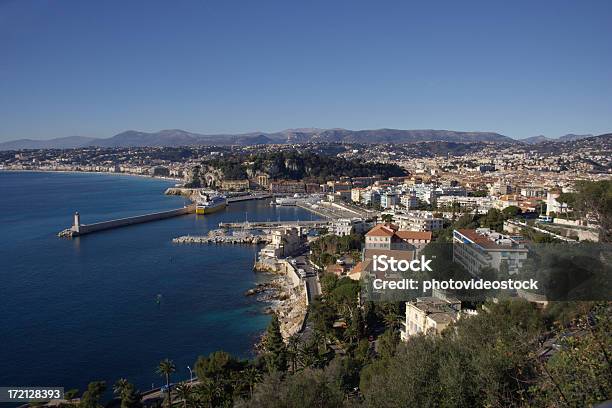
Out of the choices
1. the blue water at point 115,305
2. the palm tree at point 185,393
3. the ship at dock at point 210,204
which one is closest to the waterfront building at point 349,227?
the blue water at point 115,305

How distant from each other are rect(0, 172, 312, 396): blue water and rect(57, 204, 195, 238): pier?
1.23ft

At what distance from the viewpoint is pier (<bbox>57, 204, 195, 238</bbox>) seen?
42.8 feet

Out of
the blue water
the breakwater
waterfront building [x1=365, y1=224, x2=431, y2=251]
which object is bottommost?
the breakwater

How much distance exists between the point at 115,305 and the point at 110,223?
7.85m

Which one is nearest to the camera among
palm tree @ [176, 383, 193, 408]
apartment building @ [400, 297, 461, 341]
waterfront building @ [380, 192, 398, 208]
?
palm tree @ [176, 383, 193, 408]

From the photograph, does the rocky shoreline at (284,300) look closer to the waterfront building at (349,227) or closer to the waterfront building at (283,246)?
the waterfront building at (283,246)

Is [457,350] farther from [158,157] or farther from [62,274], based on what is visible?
[158,157]

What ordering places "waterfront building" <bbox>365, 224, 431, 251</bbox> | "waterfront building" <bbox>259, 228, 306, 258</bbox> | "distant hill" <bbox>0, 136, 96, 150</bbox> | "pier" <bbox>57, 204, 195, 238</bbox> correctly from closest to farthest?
"waterfront building" <bbox>365, 224, 431, 251</bbox> < "waterfront building" <bbox>259, 228, 306, 258</bbox> < "pier" <bbox>57, 204, 195, 238</bbox> < "distant hill" <bbox>0, 136, 96, 150</bbox>

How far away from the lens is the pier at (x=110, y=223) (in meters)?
13.0

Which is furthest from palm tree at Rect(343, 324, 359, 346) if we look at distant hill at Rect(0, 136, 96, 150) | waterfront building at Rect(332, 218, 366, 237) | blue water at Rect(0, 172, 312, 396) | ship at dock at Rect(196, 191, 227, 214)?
distant hill at Rect(0, 136, 96, 150)

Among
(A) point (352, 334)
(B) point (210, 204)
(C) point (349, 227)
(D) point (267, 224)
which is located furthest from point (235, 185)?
(A) point (352, 334)

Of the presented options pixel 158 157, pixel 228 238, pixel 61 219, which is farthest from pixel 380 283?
pixel 158 157

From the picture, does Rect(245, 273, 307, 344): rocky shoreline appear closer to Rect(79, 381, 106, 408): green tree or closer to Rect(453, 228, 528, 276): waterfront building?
Rect(79, 381, 106, 408): green tree

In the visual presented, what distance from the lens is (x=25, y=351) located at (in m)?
5.54
